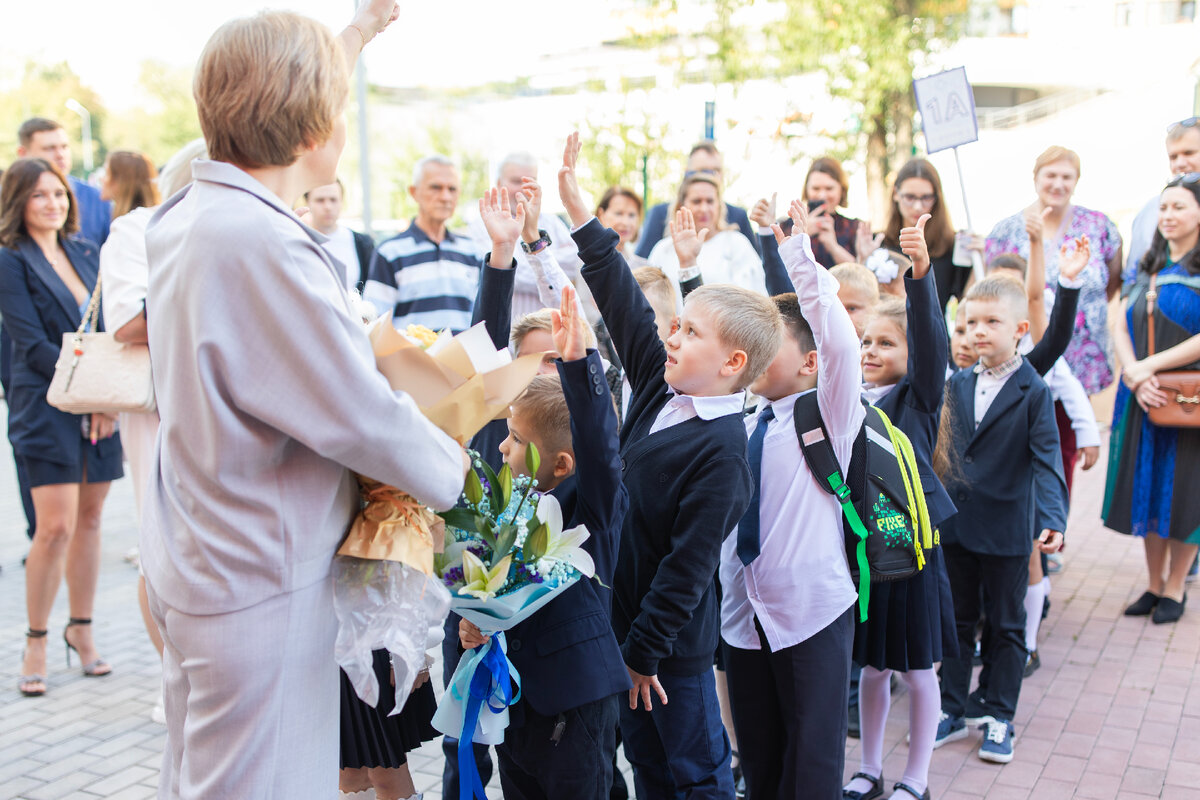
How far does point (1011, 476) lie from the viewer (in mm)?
4062

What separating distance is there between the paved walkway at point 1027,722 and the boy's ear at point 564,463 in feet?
5.33

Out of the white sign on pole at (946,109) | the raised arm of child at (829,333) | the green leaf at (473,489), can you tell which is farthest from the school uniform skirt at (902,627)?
the white sign on pole at (946,109)

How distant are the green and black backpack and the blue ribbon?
1.10 meters

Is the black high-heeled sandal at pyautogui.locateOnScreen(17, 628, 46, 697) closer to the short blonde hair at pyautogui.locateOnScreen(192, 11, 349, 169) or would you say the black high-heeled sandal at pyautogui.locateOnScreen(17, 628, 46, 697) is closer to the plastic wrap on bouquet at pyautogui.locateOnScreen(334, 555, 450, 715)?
the plastic wrap on bouquet at pyautogui.locateOnScreen(334, 555, 450, 715)

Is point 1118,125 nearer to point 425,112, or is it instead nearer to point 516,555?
point 425,112

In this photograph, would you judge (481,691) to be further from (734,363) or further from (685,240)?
(685,240)

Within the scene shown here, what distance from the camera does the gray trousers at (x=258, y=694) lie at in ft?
5.61

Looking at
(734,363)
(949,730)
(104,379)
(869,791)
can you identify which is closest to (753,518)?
(734,363)

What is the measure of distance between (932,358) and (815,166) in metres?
3.32

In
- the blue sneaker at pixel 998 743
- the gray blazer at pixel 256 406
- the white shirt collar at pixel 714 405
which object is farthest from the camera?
the blue sneaker at pixel 998 743

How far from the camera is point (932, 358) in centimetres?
327

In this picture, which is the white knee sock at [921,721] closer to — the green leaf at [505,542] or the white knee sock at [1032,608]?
the white knee sock at [1032,608]

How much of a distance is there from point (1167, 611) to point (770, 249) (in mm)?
3222

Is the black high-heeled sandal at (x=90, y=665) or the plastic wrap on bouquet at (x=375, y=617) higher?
the plastic wrap on bouquet at (x=375, y=617)
